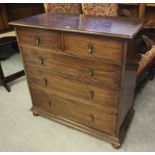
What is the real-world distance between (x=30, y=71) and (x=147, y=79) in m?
1.53

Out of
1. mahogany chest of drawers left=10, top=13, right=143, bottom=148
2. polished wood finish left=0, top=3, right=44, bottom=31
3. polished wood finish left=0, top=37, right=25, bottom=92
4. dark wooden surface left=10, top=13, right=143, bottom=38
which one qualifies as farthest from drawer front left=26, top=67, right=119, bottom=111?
polished wood finish left=0, top=3, right=44, bottom=31

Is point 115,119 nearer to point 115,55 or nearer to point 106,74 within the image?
point 106,74

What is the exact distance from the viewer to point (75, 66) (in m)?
1.43

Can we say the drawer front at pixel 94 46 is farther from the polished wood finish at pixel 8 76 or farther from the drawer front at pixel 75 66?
the polished wood finish at pixel 8 76

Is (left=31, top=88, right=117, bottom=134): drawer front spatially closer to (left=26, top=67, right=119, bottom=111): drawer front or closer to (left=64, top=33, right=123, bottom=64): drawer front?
(left=26, top=67, right=119, bottom=111): drawer front

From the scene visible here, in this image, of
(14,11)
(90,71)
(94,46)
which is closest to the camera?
(94,46)

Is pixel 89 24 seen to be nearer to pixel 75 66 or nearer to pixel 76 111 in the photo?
pixel 75 66

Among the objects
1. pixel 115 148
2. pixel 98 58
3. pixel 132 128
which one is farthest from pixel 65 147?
pixel 98 58

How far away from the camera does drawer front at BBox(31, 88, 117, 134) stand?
5.06 feet

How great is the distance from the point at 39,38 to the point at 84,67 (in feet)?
1.39

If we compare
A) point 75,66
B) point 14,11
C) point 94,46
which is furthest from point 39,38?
point 14,11

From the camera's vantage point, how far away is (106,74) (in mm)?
1320

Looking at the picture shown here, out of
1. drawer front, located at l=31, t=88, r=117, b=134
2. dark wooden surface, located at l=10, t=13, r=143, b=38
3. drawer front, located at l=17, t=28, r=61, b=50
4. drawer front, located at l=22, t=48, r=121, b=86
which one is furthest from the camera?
drawer front, located at l=31, t=88, r=117, b=134

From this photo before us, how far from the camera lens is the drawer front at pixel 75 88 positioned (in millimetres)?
1408
